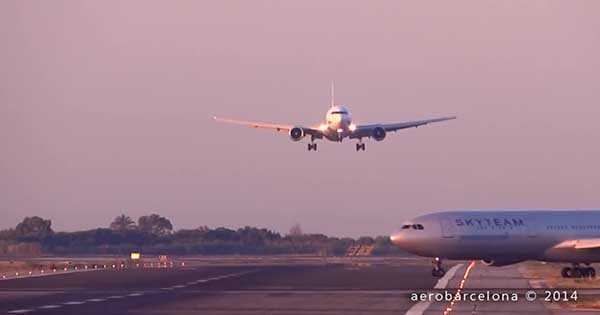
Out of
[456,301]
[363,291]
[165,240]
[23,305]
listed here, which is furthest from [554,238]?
[165,240]

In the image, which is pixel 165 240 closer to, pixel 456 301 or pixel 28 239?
pixel 28 239

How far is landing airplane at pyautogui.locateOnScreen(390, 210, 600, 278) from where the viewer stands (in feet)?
209

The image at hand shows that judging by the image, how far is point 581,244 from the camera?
63.8 m

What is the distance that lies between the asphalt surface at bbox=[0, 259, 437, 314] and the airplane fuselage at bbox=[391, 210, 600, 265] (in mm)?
2055

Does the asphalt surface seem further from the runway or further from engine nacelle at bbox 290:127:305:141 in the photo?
engine nacelle at bbox 290:127:305:141

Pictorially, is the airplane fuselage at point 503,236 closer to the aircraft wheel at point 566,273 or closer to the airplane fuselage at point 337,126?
the aircraft wheel at point 566,273

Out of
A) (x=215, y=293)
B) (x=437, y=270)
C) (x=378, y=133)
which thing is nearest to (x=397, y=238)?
(x=437, y=270)

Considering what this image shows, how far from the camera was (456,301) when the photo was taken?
131 feet

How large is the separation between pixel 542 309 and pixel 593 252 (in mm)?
28306

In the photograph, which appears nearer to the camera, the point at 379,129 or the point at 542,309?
the point at 542,309

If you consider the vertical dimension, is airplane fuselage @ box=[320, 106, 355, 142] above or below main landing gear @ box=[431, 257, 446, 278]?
above

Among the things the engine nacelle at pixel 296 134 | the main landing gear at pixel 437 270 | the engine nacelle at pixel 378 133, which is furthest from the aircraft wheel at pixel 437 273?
the engine nacelle at pixel 296 134

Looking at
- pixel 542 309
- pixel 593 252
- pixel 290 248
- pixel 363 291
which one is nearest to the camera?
pixel 542 309

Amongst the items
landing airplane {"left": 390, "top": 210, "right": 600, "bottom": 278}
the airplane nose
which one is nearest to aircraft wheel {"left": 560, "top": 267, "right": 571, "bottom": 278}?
landing airplane {"left": 390, "top": 210, "right": 600, "bottom": 278}
